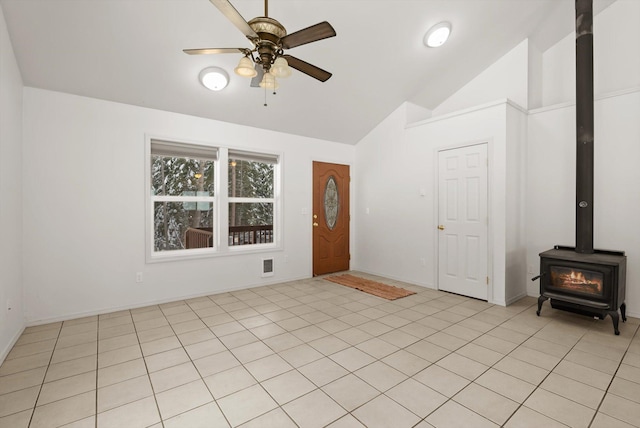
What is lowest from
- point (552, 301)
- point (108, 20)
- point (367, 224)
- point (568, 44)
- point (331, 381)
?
point (331, 381)

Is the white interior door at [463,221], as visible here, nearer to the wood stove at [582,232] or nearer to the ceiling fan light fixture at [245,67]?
the wood stove at [582,232]

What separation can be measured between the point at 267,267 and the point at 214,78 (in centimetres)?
279

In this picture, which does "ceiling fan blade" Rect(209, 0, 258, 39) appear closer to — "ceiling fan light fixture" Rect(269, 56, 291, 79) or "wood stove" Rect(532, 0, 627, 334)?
"ceiling fan light fixture" Rect(269, 56, 291, 79)

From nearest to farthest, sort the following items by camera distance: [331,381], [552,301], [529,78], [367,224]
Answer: [331,381] → [552,301] → [529,78] → [367,224]

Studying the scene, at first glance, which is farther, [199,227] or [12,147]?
[199,227]

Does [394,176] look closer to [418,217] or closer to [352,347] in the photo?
[418,217]

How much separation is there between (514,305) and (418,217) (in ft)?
5.66

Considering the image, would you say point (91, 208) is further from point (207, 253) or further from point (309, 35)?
point (309, 35)

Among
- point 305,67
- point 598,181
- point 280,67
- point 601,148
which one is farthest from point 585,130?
point 280,67

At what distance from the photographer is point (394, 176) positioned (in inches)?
205

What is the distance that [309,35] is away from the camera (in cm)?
206

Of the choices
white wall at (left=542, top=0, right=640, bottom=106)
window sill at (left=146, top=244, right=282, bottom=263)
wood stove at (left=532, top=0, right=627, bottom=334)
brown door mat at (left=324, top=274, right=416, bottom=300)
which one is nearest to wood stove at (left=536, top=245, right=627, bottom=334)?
wood stove at (left=532, top=0, right=627, bottom=334)

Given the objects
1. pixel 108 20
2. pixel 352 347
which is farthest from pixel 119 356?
pixel 108 20

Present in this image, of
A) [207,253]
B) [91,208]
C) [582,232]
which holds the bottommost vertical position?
[207,253]
